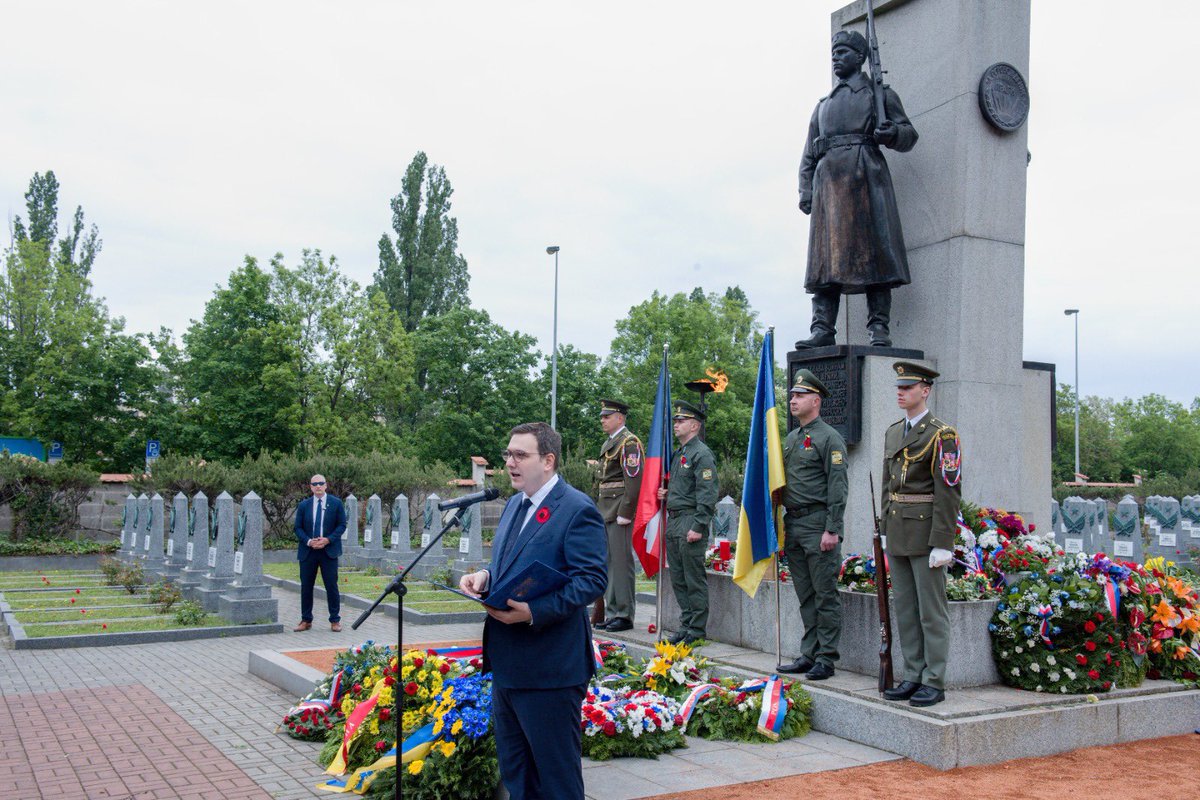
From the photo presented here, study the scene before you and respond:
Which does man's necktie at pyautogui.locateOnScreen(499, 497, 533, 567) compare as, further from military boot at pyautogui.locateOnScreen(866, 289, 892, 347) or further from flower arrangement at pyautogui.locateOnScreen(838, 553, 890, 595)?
military boot at pyautogui.locateOnScreen(866, 289, 892, 347)

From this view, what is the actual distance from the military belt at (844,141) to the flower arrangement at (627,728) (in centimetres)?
502

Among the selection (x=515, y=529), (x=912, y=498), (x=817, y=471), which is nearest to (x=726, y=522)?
(x=817, y=471)

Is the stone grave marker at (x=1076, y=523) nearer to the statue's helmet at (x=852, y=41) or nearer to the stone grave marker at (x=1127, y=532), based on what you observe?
the stone grave marker at (x=1127, y=532)

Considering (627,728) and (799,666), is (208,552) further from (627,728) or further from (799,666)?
(799,666)

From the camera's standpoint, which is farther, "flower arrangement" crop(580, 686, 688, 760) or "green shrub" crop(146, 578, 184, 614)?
"green shrub" crop(146, 578, 184, 614)

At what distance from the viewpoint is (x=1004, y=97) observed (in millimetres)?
8266

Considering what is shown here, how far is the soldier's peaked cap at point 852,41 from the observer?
8.48 metres

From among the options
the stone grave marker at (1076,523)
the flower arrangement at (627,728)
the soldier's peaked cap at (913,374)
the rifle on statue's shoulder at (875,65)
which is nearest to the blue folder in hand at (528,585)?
A: the flower arrangement at (627,728)

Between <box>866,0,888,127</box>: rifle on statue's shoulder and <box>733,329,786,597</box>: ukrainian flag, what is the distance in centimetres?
277

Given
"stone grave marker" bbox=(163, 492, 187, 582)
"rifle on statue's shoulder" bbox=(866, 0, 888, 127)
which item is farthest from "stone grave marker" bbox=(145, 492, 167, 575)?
"rifle on statue's shoulder" bbox=(866, 0, 888, 127)

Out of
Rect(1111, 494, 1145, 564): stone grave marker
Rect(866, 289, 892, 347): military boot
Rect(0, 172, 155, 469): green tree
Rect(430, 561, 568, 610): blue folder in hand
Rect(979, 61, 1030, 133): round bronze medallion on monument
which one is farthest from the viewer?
Rect(0, 172, 155, 469): green tree

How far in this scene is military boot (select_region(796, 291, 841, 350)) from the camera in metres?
8.77

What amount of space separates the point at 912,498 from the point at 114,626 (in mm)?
9916

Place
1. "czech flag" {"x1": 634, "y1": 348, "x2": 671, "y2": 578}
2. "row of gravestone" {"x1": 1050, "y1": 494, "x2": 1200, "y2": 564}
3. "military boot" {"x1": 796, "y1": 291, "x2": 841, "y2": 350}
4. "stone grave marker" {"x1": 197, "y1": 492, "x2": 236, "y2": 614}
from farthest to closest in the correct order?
"row of gravestone" {"x1": 1050, "y1": 494, "x2": 1200, "y2": 564}, "stone grave marker" {"x1": 197, "y1": 492, "x2": 236, "y2": 614}, "military boot" {"x1": 796, "y1": 291, "x2": 841, "y2": 350}, "czech flag" {"x1": 634, "y1": 348, "x2": 671, "y2": 578}
